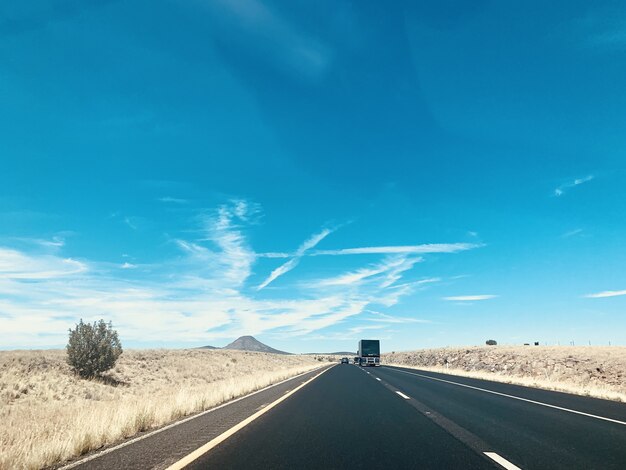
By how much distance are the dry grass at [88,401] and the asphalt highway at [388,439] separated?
2.71ft

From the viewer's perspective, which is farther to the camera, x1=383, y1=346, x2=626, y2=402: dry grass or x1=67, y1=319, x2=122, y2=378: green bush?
x1=67, y1=319, x2=122, y2=378: green bush

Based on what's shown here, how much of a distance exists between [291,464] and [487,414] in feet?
23.3

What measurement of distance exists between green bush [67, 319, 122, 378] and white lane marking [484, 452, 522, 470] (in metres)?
29.4

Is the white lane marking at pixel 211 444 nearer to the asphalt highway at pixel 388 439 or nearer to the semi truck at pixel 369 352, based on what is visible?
the asphalt highway at pixel 388 439

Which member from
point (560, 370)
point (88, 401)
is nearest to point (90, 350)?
point (88, 401)

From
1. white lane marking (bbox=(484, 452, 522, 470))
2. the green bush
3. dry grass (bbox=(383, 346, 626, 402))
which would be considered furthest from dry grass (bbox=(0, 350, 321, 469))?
dry grass (bbox=(383, 346, 626, 402))

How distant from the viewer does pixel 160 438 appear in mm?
7848

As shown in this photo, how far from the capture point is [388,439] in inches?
300

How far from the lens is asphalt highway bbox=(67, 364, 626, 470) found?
5.94m

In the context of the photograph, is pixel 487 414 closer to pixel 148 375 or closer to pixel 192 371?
pixel 148 375

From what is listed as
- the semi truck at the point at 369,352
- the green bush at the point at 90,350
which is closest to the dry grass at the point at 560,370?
the semi truck at the point at 369,352

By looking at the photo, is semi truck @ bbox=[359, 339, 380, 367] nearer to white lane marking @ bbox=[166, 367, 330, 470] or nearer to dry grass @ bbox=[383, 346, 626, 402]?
dry grass @ bbox=[383, 346, 626, 402]

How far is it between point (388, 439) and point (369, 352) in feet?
170

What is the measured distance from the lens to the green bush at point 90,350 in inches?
1176
